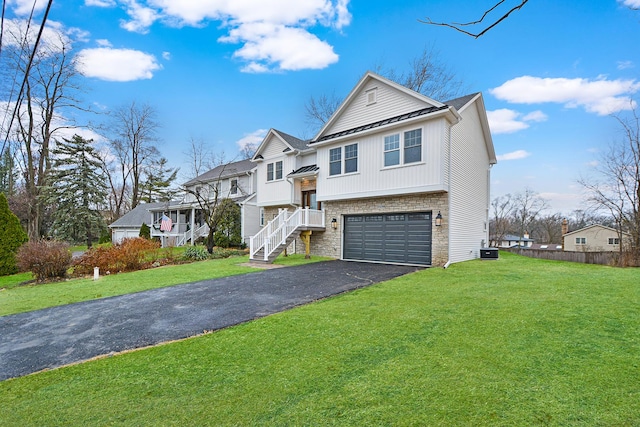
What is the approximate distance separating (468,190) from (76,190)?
2737cm

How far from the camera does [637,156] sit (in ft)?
Result: 45.7

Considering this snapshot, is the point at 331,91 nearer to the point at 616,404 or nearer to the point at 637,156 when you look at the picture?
the point at 637,156

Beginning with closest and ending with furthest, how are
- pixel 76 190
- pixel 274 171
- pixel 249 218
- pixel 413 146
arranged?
pixel 413 146
pixel 274 171
pixel 249 218
pixel 76 190

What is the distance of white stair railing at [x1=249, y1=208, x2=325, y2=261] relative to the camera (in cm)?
1381

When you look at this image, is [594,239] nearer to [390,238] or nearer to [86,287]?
[390,238]

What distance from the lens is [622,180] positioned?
14523 millimetres

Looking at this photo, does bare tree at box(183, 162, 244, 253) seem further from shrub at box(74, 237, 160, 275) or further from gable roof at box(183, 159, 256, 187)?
shrub at box(74, 237, 160, 275)

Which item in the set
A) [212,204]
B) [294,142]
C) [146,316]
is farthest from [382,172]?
Result: [212,204]

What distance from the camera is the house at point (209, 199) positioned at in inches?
856

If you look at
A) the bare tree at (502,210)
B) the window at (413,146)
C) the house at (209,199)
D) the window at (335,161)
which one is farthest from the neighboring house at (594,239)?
the house at (209,199)

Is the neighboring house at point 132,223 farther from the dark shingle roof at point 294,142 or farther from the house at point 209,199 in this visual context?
the dark shingle roof at point 294,142

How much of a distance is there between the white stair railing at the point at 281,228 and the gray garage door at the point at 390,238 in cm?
175

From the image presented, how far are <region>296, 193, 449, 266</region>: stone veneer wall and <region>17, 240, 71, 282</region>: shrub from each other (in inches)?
399

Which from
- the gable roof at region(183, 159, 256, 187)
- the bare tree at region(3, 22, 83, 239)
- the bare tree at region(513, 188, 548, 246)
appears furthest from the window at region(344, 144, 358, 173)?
the bare tree at region(513, 188, 548, 246)
